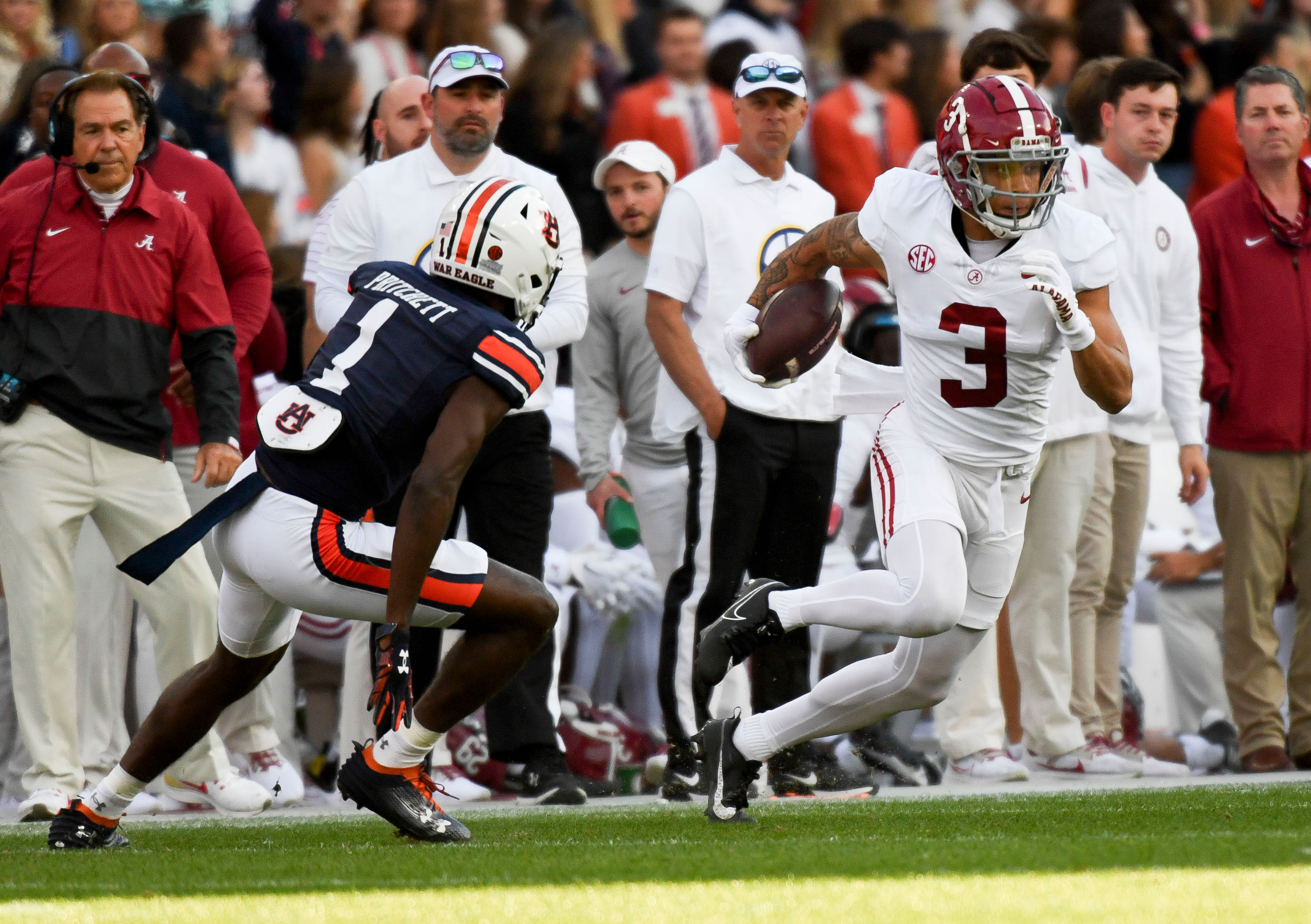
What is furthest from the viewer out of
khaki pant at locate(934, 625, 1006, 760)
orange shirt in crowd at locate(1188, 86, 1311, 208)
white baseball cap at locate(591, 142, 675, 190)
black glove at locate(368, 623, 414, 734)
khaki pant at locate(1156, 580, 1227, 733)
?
orange shirt in crowd at locate(1188, 86, 1311, 208)

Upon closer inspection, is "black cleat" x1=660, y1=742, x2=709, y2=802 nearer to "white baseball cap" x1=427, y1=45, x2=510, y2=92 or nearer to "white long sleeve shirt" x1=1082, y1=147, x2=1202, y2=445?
"white long sleeve shirt" x1=1082, y1=147, x2=1202, y2=445

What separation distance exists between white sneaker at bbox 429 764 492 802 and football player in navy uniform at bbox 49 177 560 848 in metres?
1.66

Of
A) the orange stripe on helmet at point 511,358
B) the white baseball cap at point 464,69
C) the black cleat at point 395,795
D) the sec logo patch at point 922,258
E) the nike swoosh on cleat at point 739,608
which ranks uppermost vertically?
the white baseball cap at point 464,69

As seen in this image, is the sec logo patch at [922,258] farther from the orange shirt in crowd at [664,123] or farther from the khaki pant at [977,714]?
the orange shirt in crowd at [664,123]

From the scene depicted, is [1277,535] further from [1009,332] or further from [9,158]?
[9,158]

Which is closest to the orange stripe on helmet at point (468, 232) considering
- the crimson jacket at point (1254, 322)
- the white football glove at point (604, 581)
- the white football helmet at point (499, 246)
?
the white football helmet at point (499, 246)

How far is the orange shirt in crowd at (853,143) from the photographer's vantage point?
907 cm

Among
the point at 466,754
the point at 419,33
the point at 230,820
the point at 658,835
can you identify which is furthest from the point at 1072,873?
the point at 419,33

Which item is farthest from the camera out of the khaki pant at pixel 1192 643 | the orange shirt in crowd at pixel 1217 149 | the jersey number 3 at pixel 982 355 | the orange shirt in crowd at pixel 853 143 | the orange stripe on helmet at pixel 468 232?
the orange shirt in crowd at pixel 1217 149

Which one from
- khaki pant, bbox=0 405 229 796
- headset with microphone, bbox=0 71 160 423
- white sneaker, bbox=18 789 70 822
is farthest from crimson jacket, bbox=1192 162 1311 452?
white sneaker, bbox=18 789 70 822

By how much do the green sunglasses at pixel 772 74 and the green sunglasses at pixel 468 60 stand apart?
849mm

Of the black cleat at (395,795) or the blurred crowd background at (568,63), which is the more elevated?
the blurred crowd background at (568,63)

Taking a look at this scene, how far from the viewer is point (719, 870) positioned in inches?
160

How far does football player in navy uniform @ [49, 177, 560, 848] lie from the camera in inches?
173
